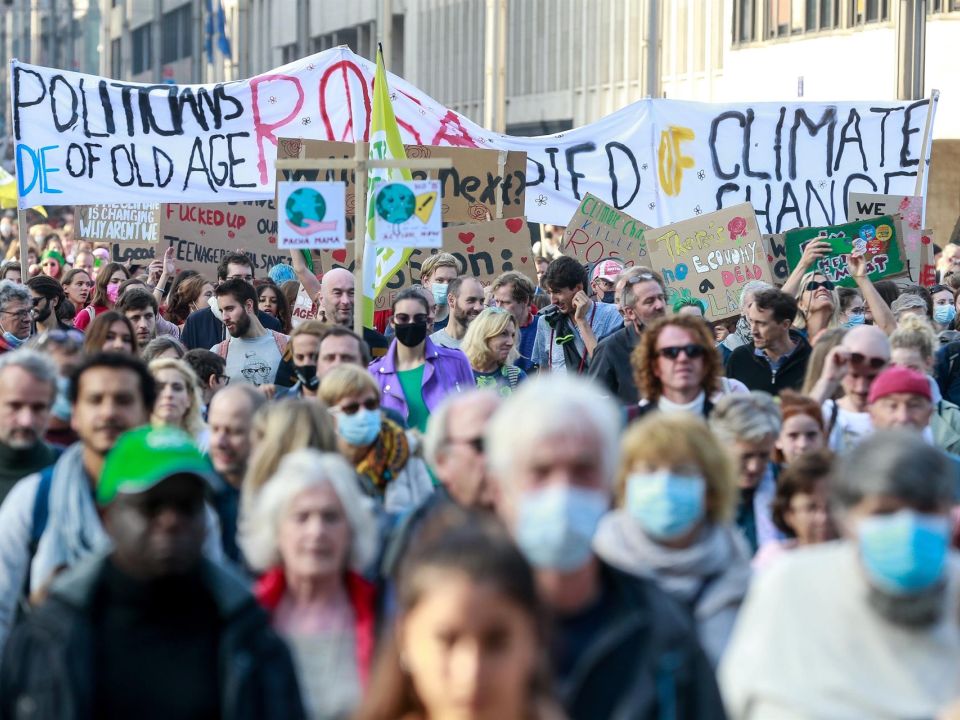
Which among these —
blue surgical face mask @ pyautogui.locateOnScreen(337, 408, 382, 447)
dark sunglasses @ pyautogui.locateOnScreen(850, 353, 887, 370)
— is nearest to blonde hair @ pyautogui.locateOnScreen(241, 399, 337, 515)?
blue surgical face mask @ pyautogui.locateOnScreen(337, 408, 382, 447)

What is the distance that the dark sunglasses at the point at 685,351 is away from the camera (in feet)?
23.2

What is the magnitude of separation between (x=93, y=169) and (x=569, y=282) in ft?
17.1

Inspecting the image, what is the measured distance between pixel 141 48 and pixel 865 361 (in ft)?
279

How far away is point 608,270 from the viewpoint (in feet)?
46.1

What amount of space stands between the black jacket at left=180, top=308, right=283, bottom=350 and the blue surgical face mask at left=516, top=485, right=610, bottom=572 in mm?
8169

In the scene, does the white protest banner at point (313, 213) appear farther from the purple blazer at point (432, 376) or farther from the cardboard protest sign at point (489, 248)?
the cardboard protest sign at point (489, 248)

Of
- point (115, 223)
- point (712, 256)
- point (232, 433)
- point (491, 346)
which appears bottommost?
point (232, 433)

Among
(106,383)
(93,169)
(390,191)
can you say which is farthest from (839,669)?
(93,169)

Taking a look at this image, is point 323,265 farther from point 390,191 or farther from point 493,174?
point 390,191

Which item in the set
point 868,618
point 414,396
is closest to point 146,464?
point 868,618

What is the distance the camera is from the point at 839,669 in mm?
3551

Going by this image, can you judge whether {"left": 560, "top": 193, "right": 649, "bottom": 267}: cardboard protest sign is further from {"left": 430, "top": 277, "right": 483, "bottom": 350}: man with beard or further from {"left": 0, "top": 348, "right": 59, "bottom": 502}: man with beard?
{"left": 0, "top": 348, "right": 59, "bottom": 502}: man with beard

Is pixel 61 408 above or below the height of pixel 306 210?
below

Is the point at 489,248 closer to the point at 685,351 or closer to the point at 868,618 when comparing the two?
the point at 685,351
